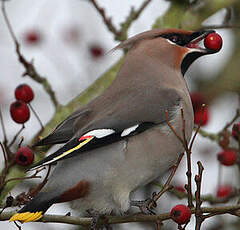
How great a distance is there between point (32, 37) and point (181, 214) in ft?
9.73

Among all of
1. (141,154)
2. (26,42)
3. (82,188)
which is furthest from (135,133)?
(26,42)

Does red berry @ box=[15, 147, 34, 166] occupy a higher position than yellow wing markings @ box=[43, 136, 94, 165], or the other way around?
red berry @ box=[15, 147, 34, 166]

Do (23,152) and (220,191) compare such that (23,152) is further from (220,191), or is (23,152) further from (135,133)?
(220,191)

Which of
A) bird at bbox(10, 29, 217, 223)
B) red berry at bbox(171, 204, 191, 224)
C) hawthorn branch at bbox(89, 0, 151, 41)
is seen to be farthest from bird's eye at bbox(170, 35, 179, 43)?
red berry at bbox(171, 204, 191, 224)

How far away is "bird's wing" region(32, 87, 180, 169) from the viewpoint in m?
3.02

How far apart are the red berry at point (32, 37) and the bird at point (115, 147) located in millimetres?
1873

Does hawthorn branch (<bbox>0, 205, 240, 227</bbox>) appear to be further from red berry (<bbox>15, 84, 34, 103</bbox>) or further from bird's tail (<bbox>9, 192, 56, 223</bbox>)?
red berry (<bbox>15, 84, 34, 103</bbox>)

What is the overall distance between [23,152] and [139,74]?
1090 mm

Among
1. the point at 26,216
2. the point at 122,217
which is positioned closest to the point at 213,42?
the point at 122,217

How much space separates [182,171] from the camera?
4.66 metres

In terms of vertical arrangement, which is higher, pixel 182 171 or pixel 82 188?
pixel 82 188

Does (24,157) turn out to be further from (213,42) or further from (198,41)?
(198,41)

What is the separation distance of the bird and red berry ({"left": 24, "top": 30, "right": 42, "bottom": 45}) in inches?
73.7

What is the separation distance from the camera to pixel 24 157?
280 cm
